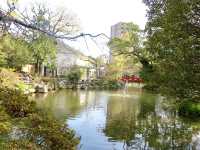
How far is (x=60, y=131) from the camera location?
9.80 meters

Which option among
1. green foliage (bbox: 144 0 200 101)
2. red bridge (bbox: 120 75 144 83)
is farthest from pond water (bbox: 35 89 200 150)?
red bridge (bbox: 120 75 144 83)

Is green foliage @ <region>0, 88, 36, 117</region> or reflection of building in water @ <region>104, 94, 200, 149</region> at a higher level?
green foliage @ <region>0, 88, 36, 117</region>

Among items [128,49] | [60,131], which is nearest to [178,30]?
[60,131]

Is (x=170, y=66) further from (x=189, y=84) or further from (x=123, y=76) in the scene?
(x=123, y=76)

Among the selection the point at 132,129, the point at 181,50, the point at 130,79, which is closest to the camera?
the point at 181,50

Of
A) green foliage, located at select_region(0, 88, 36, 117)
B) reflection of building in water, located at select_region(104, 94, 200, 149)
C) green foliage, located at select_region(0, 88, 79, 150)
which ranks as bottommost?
reflection of building in water, located at select_region(104, 94, 200, 149)

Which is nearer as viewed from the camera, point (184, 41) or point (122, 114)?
point (184, 41)

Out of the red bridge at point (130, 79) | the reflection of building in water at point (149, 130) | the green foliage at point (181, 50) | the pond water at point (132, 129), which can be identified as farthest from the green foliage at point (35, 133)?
the red bridge at point (130, 79)

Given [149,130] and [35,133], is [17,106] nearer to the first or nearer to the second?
[35,133]

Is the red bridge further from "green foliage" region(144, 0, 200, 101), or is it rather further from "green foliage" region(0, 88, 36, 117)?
"green foliage" region(0, 88, 36, 117)

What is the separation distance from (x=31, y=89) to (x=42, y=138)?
113 feet

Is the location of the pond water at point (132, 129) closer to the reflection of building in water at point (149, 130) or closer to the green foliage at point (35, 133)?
the reflection of building in water at point (149, 130)

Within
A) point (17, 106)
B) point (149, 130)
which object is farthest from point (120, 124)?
point (17, 106)

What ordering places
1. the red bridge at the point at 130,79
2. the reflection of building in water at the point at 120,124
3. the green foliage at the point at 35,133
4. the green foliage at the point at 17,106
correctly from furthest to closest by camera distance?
the red bridge at the point at 130,79 < the reflection of building in water at the point at 120,124 < the green foliage at the point at 17,106 < the green foliage at the point at 35,133
